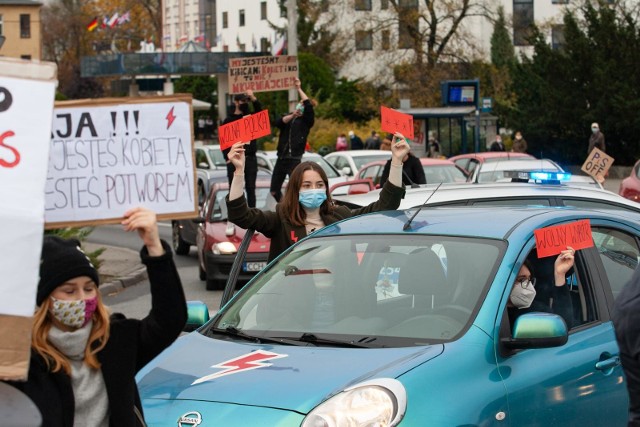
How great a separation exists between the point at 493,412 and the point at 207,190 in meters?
17.0

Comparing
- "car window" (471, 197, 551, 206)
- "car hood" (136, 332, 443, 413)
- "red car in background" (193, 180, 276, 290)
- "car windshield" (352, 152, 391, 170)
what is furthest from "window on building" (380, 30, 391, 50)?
"car hood" (136, 332, 443, 413)

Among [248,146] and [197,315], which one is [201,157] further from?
[197,315]

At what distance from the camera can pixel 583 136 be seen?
47.8 m

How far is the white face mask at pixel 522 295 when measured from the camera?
20.0 ft

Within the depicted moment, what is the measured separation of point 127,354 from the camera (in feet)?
13.2

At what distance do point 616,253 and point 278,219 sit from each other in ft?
7.19

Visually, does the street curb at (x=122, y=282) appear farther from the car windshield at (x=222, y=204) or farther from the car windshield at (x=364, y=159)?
the car windshield at (x=364, y=159)

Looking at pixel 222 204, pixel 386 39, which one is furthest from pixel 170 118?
pixel 386 39

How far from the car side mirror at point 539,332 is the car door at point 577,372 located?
4.5 inches

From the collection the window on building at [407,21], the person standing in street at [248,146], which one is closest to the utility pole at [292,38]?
the person standing in street at [248,146]

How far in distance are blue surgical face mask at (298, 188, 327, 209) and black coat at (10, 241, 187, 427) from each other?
385cm

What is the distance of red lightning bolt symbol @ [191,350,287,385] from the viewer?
214 inches

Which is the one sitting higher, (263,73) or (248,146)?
(263,73)

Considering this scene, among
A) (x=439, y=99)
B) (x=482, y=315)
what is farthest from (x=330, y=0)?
(x=482, y=315)
